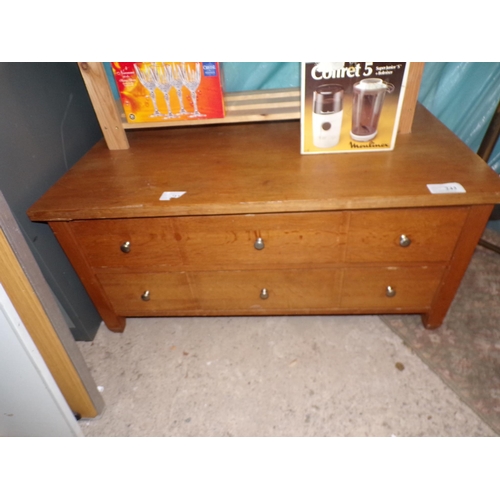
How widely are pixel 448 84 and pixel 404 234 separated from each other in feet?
2.92

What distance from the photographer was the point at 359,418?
3.74 ft

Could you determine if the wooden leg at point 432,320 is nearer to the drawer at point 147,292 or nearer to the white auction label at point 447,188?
the white auction label at point 447,188

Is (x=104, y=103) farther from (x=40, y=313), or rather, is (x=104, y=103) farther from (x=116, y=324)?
(x=116, y=324)

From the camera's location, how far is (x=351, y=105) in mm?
1088

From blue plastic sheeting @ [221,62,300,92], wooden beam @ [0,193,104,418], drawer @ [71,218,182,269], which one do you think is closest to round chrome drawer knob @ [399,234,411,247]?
drawer @ [71,218,182,269]

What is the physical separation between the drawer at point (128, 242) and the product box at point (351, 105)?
0.57 m

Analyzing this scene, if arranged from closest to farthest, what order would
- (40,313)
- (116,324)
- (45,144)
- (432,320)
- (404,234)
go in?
1. (40,313)
2. (404,234)
3. (45,144)
4. (432,320)
5. (116,324)

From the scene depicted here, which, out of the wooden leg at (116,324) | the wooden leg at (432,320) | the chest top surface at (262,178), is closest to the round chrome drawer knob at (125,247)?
the chest top surface at (262,178)

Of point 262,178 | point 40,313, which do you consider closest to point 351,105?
point 262,178

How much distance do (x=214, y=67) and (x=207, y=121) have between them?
191mm

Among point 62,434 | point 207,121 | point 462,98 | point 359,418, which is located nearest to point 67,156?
point 207,121
